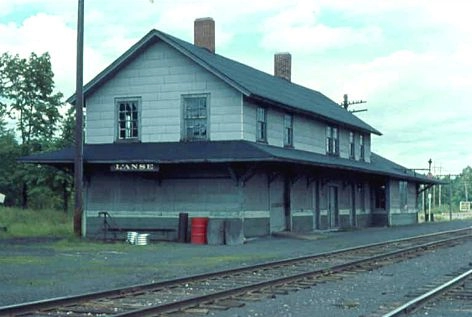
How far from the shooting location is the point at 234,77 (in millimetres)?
26734

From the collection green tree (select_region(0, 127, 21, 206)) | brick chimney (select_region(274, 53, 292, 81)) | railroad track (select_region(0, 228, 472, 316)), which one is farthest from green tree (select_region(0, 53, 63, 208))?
railroad track (select_region(0, 228, 472, 316))

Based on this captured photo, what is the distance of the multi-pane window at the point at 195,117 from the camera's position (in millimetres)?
27203

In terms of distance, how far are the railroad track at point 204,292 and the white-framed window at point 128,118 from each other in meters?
11.6

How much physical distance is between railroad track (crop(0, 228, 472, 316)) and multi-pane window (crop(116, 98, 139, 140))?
11613 mm

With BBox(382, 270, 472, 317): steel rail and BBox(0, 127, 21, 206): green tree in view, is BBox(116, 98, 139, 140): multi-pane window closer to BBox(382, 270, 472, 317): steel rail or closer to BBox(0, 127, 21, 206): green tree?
BBox(382, 270, 472, 317): steel rail

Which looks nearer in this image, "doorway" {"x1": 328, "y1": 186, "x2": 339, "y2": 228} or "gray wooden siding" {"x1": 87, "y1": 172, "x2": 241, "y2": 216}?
"gray wooden siding" {"x1": 87, "y1": 172, "x2": 241, "y2": 216}

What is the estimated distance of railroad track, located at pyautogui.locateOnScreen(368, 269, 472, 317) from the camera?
1022 centimetres

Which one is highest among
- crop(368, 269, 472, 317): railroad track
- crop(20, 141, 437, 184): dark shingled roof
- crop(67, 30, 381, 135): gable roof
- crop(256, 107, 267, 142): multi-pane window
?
crop(67, 30, 381, 135): gable roof

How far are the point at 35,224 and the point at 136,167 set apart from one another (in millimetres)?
10466

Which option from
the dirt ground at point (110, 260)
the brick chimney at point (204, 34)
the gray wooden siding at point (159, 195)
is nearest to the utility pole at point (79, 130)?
the dirt ground at point (110, 260)

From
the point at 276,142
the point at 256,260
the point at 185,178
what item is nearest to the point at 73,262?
the point at 256,260

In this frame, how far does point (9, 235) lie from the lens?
2736 cm

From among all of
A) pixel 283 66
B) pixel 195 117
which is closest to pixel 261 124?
pixel 195 117

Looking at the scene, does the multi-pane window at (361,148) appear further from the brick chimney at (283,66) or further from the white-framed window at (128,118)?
the white-framed window at (128,118)
